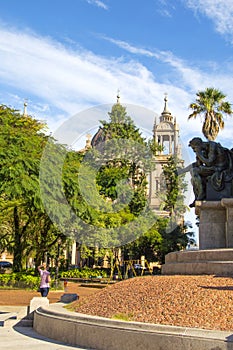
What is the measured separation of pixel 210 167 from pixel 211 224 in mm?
1929

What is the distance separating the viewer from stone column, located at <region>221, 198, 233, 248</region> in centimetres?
1227

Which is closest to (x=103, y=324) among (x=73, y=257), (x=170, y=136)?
(x=73, y=257)

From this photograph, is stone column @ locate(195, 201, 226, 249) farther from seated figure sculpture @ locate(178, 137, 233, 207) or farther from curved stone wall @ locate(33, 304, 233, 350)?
curved stone wall @ locate(33, 304, 233, 350)

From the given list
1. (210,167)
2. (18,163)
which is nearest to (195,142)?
(210,167)

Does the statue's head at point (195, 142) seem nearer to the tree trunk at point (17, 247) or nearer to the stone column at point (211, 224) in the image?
the stone column at point (211, 224)

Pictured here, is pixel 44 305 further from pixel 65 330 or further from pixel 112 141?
pixel 112 141

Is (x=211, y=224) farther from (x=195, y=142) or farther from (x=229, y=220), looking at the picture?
(x=195, y=142)

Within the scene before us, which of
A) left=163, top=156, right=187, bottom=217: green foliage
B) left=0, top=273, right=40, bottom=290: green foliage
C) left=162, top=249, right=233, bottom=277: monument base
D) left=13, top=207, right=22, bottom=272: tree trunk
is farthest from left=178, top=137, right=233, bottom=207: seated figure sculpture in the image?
left=163, top=156, right=187, bottom=217: green foliage

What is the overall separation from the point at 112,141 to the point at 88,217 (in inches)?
684

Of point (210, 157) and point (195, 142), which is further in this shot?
point (195, 142)

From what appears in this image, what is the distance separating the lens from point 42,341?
855 centimetres

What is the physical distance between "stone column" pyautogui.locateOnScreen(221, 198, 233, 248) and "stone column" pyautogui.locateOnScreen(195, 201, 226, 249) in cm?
41

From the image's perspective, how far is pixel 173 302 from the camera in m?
8.16

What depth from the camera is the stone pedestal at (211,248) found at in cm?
1060
